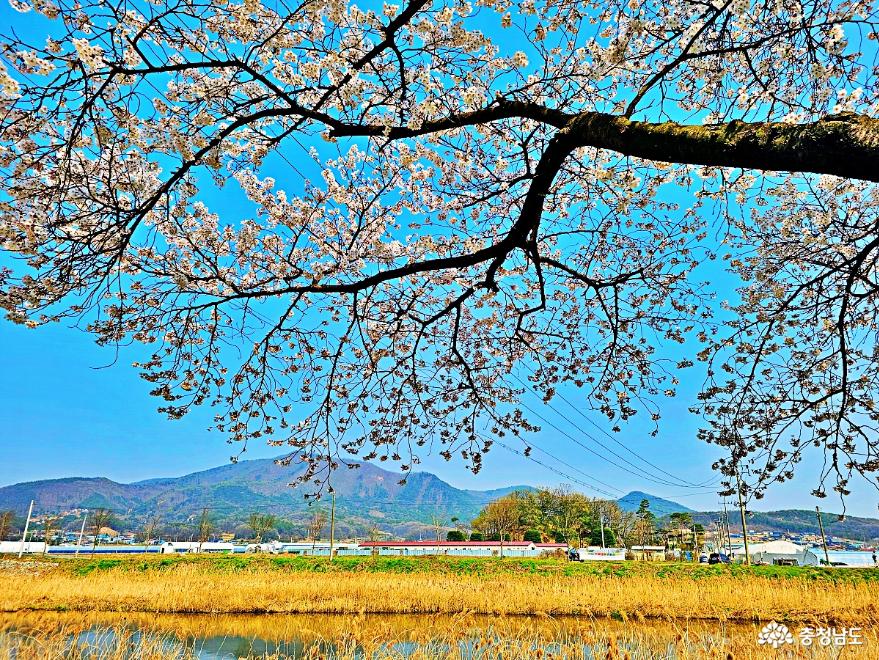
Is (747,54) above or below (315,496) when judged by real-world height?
above

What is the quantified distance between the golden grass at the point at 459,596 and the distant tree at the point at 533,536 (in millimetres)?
46743

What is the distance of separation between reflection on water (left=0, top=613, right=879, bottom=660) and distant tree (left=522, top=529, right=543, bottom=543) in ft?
166

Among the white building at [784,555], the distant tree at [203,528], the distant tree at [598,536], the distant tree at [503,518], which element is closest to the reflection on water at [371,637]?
the white building at [784,555]

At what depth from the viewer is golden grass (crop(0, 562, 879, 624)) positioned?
11.7 metres

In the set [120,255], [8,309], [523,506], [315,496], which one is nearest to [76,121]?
[120,255]

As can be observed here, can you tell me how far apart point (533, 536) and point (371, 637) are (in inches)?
2276

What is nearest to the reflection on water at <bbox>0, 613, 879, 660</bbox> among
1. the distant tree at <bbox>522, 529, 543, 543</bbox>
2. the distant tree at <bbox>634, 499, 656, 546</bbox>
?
the distant tree at <bbox>634, 499, 656, 546</bbox>

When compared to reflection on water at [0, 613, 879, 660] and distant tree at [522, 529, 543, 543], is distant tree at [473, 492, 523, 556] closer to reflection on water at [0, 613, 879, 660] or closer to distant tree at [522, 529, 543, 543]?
distant tree at [522, 529, 543, 543]

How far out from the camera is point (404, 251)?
6070 millimetres

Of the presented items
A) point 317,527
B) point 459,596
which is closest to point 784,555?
point 459,596

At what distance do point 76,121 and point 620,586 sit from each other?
15.0m

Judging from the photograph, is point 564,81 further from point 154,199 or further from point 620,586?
point 620,586

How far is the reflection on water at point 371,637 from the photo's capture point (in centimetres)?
464

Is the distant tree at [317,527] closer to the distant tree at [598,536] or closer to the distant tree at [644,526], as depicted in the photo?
the distant tree at [598,536]
